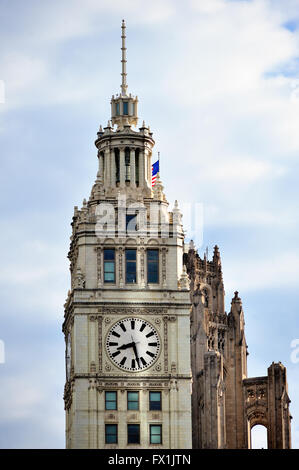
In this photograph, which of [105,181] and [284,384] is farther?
[284,384]

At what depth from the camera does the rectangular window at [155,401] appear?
10881cm

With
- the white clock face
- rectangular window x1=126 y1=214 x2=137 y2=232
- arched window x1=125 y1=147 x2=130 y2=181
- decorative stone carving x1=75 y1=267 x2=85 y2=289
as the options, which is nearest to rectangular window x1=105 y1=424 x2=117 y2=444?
the white clock face

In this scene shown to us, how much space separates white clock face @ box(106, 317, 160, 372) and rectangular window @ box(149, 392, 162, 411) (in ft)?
5.85

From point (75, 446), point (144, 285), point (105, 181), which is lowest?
point (75, 446)

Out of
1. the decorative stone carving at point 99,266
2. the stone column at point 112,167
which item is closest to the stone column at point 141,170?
the stone column at point 112,167

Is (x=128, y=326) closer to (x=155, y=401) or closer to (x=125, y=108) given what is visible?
(x=155, y=401)

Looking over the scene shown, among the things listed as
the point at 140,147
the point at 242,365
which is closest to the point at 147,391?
the point at 140,147

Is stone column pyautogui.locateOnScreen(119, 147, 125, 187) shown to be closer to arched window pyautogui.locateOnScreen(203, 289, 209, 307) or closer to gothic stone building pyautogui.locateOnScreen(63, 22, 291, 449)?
gothic stone building pyautogui.locateOnScreen(63, 22, 291, 449)

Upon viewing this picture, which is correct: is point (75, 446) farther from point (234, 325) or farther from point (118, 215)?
point (234, 325)

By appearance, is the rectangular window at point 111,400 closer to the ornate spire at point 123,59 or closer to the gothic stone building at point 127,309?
the gothic stone building at point 127,309

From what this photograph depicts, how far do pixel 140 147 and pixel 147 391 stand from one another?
16.3 m

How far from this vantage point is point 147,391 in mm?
108812

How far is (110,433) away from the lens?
354 ft

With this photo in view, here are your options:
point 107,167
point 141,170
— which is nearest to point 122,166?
point 107,167
